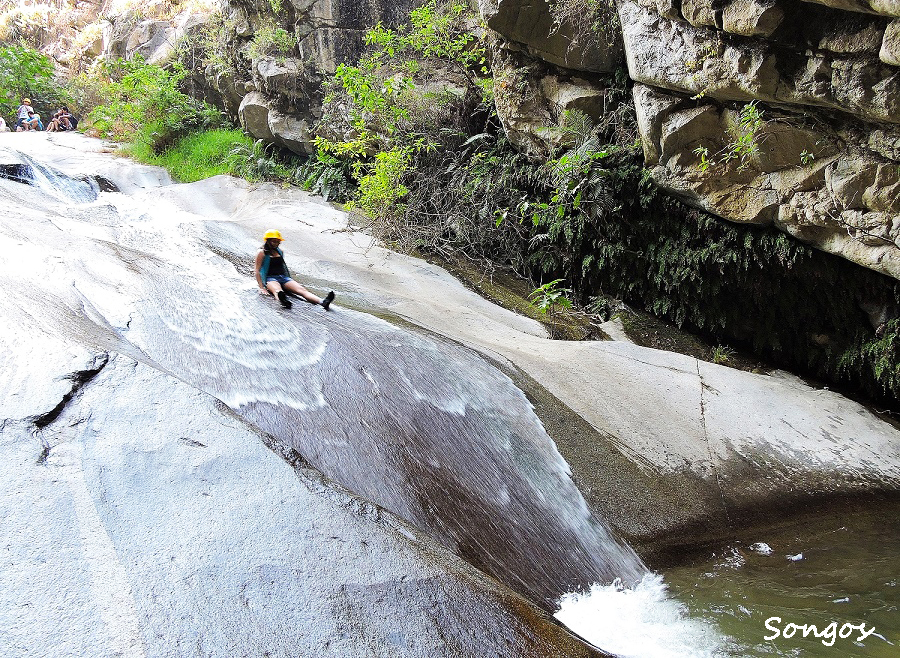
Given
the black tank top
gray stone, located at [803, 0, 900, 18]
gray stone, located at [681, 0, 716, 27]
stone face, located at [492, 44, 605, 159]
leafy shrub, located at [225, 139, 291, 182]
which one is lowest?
the black tank top

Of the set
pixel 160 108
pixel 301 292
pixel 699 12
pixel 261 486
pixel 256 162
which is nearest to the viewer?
pixel 261 486

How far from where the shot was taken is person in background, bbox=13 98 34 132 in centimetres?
1931

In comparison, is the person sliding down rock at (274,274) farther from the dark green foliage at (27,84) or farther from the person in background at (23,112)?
the dark green foliage at (27,84)

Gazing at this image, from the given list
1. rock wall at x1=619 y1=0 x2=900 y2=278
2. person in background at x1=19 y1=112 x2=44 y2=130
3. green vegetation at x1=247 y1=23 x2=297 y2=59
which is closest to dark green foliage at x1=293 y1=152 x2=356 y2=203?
green vegetation at x1=247 y1=23 x2=297 y2=59

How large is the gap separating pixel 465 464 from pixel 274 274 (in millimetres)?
3693

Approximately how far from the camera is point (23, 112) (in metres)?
19.3

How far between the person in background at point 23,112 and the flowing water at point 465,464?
16.9 metres

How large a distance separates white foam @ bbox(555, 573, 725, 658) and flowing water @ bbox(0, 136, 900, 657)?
11mm

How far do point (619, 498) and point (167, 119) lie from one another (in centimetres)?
1620

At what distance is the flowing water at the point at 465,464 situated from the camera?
136 inches

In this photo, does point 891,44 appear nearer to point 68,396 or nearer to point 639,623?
point 639,623

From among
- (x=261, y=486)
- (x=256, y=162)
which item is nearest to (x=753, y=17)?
(x=261, y=486)

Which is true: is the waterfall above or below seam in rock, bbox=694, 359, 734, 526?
below

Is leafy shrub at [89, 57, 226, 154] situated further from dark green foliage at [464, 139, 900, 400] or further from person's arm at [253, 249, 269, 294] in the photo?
person's arm at [253, 249, 269, 294]
